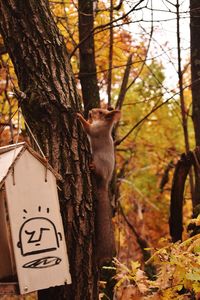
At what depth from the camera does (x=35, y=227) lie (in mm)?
2227

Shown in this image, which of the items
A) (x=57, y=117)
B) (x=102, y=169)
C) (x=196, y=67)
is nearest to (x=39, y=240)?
(x=57, y=117)

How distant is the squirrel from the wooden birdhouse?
542mm

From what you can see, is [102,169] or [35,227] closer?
[35,227]

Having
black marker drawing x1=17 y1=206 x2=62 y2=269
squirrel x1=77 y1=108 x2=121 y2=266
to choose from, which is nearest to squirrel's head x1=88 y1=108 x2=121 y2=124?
squirrel x1=77 y1=108 x2=121 y2=266

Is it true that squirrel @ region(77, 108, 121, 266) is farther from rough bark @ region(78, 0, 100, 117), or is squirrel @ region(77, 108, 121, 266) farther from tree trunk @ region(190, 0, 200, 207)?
tree trunk @ region(190, 0, 200, 207)

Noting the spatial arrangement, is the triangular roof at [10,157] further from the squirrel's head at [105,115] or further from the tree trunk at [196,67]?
the tree trunk at [196,67]

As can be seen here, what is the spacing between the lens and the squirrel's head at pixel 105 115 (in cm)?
383

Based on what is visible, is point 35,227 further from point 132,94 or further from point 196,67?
point 132,94

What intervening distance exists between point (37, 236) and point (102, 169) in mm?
1071

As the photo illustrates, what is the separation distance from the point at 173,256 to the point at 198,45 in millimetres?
2686

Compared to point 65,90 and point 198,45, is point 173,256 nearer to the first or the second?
point 65,90

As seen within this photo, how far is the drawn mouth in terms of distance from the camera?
7.13ft

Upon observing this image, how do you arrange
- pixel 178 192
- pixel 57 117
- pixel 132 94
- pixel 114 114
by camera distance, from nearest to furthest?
pixel 57 117
pixel 114 114
pixel 178 192
pixel 132 94

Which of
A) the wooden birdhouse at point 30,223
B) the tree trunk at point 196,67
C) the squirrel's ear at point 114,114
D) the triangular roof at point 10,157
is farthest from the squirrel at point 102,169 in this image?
the tree trunk at point 196,67
